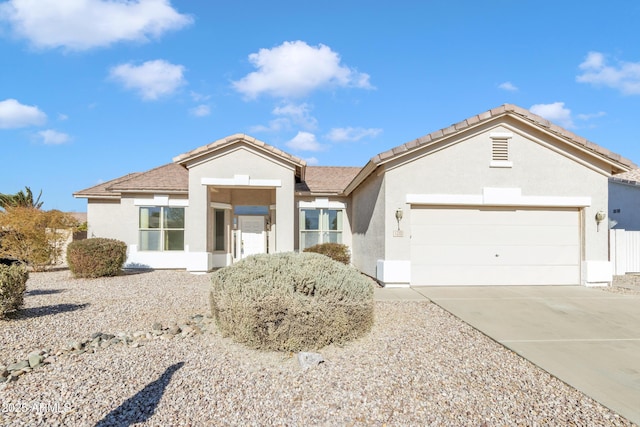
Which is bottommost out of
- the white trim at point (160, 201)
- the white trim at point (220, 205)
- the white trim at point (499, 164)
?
the white trim at point (220, 205)

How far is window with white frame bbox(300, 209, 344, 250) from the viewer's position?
15.8 m

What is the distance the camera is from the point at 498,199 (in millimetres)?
11086

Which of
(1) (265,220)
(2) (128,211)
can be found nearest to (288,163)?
(1) (265,220)

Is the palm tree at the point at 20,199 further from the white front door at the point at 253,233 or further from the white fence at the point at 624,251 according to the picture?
the white fence at the point at 624,251

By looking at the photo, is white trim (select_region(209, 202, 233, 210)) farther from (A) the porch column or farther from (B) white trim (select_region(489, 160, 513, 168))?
(B) white trim (select_region(489, 160, 513, 168))

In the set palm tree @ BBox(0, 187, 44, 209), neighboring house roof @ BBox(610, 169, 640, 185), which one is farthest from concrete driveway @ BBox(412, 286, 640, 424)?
palm tree @ BBox(0, 187, 44, 209)

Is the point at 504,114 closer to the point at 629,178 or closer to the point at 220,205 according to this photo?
the point at 220,205

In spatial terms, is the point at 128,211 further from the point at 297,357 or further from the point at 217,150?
the point at 297,357

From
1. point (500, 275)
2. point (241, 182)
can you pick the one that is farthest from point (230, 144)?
point (500, 275)

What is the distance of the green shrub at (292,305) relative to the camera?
5.24 meters

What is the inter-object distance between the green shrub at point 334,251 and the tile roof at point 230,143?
3530 millimetres

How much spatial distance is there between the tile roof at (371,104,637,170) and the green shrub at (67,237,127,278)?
927 centimetres

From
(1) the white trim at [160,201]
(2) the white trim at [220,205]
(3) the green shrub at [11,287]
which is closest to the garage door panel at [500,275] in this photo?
(2) the white trim at [220,205]

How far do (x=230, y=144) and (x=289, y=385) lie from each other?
35.5 ft
